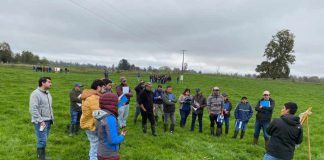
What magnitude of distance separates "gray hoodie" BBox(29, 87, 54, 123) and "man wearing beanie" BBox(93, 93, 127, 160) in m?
2.94

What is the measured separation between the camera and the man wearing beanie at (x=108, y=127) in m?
5.17

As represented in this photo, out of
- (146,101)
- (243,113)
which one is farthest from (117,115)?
(243,113)

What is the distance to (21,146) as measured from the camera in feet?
32.1

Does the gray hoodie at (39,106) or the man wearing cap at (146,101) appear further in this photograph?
the man wearing cap at (146,101)

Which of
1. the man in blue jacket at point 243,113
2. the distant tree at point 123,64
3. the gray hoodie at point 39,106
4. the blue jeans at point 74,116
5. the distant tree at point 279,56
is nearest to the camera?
the gray hoodie at point 39,106

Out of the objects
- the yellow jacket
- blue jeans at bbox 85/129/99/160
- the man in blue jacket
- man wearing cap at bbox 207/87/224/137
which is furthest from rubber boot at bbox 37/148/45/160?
the man in blue jacket

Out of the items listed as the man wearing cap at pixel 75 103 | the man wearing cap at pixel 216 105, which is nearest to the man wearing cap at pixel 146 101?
the man wearing cap at pixel 75 103

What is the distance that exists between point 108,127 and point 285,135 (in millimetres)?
3742

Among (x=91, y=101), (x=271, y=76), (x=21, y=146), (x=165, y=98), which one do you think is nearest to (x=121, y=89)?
(x=165, y=98)

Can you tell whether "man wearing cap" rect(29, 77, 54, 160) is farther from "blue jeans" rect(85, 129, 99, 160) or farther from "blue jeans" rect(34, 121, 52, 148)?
"blue jeans" rect(85, 129, 99, 160)

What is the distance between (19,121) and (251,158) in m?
9.57

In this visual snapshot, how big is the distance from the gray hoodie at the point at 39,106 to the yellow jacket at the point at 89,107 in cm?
126

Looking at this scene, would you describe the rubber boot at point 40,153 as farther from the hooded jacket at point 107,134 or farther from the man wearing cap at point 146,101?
the man wearing cap at point 146,101

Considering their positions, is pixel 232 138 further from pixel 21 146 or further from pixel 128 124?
pixel 21 146
